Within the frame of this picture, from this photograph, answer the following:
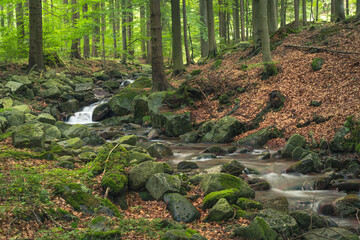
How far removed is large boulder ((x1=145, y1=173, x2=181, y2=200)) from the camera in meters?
5.80

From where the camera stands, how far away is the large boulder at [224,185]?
6055 mm

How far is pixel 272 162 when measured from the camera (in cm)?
878

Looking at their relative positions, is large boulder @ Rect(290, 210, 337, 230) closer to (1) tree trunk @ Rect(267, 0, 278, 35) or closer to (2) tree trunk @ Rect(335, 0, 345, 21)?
(1) tree trunk @ Rect(267, 0, 278, 35)

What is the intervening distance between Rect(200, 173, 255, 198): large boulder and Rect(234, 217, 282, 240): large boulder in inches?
61.4

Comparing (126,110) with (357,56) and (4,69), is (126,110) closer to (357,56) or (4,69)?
(4,69)

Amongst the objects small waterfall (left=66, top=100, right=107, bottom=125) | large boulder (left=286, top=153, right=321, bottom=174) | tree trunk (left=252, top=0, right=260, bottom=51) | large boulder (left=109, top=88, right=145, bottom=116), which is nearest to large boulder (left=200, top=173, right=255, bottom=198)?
large boulder (left=286, top=153, right=321, bottom=174)

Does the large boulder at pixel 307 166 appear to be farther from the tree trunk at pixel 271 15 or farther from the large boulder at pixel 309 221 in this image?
the tree trunk at pixel 271 15

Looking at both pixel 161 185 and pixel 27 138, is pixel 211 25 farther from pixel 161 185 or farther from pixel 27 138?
pixel 161 185

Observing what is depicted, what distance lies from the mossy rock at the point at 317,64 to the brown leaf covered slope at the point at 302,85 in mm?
154

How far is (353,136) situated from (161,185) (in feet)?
18.8

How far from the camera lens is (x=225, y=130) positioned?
11.7 m

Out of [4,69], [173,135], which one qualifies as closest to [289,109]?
[173,135]

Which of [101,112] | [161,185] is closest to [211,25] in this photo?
[101,112]

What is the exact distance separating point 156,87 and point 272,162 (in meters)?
8.71
